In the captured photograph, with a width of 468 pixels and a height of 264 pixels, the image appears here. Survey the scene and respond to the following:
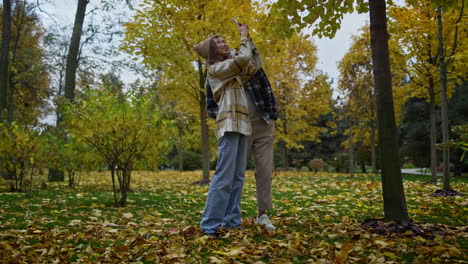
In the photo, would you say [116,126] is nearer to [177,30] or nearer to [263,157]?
[263,157]

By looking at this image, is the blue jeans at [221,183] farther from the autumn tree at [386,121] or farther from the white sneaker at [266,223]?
the autumn tree at [386,121]

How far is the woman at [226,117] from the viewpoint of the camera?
3.04 m

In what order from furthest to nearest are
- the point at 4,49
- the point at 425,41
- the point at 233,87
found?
the point at 4,49
the point at 425,41
the point at 233,87

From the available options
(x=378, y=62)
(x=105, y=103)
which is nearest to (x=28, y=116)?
(x=105, y=103)

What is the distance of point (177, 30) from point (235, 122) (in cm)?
650

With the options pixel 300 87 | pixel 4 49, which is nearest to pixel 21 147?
pixel 4 49

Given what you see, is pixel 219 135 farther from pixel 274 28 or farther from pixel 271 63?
pixel 271 63

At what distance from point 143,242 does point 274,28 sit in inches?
107

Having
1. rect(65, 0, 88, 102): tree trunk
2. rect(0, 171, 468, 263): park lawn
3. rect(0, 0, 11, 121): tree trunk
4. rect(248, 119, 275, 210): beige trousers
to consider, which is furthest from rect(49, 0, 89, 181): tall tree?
rect(248, 119, 275, 210): beige trousers

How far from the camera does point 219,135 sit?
311cm

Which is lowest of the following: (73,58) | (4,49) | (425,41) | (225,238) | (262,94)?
(225,238)

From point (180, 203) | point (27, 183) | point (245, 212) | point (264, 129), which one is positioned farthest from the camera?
point (27, 183)

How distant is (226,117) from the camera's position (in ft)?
10.1

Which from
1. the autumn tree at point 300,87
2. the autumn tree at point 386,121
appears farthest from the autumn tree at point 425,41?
the autumn tree at point 300,87
